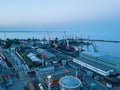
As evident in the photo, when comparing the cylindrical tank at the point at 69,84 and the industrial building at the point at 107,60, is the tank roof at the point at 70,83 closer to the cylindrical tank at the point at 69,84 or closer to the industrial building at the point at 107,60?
the cylindrical tank at the point at 69,84

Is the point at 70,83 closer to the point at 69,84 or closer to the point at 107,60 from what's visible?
the point at 69,84

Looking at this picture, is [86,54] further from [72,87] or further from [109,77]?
[72,87]

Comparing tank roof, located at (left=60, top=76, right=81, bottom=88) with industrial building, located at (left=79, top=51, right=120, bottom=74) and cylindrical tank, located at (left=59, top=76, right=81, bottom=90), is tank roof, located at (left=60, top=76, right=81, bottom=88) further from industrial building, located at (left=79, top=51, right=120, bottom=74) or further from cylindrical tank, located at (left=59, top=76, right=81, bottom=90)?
industrial building, located at (left=79, top=51, right=120, bottom=74)

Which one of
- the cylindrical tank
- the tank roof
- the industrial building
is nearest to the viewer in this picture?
the cylindrical tank

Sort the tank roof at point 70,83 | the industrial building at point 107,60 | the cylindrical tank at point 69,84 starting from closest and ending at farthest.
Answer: the cylindrical tank at point 69,84
the tank roof at point 70,83
the industrial building at point 107,60

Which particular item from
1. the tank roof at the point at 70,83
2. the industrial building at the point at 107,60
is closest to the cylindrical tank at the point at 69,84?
the tank roof at the point at 70,83

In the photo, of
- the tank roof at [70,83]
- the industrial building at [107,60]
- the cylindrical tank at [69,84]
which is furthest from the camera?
the industrial building at [107,60]

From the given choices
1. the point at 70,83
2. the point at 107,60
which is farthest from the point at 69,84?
the point at 107,60

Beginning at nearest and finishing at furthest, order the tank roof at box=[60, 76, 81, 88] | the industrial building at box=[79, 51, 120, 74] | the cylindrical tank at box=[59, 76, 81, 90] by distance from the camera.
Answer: the cylindrical tank at box=[59, 76, 81, 90]
the tank roof at box=[60, 76, 81, 88]
the industrial building at box=[79, 51, 120, 74]

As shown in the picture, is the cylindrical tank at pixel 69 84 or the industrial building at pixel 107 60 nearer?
the cylindrical tank at pixel 69 84

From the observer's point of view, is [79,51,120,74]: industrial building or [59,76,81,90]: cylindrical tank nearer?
[59,76,81,90]: cylindrical tank

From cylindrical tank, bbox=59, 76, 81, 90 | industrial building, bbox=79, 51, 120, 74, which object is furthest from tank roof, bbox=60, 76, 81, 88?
industrial building, bbox=79, 51, 120, 74
